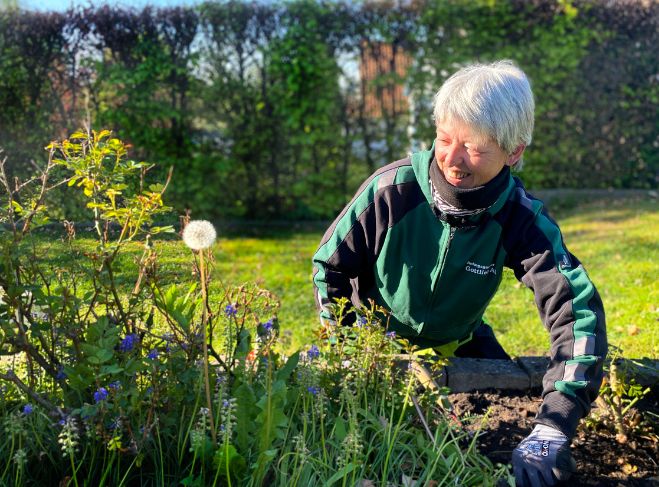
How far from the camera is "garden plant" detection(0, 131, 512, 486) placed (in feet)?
6.27

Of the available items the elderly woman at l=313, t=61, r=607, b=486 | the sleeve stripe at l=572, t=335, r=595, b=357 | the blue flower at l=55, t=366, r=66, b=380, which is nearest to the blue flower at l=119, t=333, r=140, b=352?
the blue flower at l=55, t=366, r=66, b=380

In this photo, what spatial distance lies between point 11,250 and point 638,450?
6.75 ft

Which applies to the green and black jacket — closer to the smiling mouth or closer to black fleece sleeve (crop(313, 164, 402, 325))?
black fleece sleeve (crop(313, 164, 402, 325))

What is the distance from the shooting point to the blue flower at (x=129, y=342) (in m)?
1.98

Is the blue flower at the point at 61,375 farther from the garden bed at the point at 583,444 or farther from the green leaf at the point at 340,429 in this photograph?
the garden bed at the point at 583,444

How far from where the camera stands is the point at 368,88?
968 cm

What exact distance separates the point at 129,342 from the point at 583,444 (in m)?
1.53

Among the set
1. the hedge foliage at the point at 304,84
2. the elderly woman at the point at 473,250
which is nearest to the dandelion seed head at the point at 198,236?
the elderly woman at the point at 473,250

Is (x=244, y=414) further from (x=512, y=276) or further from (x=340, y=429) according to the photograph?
(x=512, y=276)

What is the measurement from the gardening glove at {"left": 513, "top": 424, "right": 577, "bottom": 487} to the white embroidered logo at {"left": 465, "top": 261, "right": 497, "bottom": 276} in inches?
28.9

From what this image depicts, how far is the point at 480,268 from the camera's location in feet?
8.84

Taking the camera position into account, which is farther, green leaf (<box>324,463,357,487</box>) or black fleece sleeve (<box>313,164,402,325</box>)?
black fleece sleeve (<box>313,164,402,325</box>)

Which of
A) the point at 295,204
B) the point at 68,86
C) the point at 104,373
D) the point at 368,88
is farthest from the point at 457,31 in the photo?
the point at 104,373

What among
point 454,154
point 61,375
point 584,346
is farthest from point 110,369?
point 584,346
